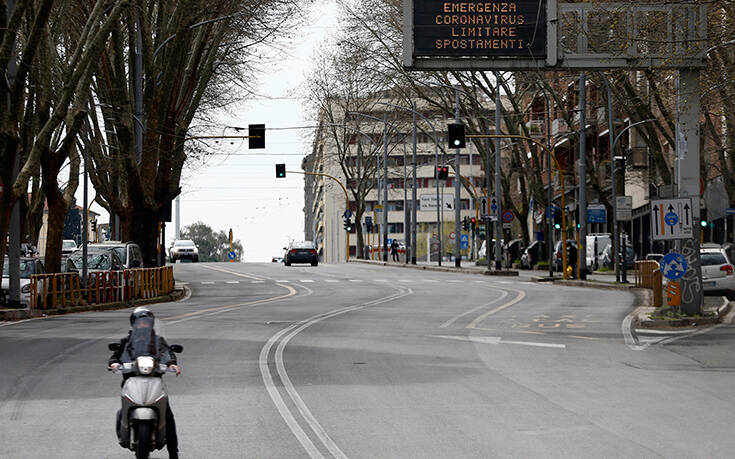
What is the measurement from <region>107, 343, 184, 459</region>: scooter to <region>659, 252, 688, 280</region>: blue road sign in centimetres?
1703

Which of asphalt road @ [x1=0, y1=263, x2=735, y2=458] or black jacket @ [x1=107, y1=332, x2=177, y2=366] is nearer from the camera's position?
black jacket @ [x1=107, y1=332, x2=177, y2=366]

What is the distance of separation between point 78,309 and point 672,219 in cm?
1459

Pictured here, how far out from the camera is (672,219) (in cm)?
2348

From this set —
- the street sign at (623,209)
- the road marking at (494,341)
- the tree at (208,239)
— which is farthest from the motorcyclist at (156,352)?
the tree at (208,239)

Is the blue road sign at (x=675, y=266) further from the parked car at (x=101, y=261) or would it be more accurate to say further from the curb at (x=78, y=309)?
the parked car at (x=101, y=261)

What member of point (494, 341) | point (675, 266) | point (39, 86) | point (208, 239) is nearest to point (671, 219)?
point (675, 266)

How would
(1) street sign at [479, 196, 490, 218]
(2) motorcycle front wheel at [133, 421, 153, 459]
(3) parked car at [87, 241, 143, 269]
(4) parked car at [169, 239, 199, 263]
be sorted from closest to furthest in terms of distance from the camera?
(2) motorcycle front wheel at [133, 421, 153, 459]
(3) parked car at [87, 241, 143, 269]
(1) street sign at [479, 196, 490, 218]
(4) parked car at [169, 239, 199, 263]

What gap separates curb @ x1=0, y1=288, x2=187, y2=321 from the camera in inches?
1008

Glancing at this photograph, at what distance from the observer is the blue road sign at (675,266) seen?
76.2 ft

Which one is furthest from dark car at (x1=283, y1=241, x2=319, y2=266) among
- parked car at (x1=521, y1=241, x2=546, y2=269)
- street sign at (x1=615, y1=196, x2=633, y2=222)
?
street sign at (x1=615, y1=196, x2=633, y2=222)

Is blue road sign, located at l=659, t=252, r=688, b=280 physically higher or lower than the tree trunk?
lower

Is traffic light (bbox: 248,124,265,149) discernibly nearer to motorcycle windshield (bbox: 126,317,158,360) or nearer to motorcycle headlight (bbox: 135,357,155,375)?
motorcycle windshield (bbox: 126,317,158,360)

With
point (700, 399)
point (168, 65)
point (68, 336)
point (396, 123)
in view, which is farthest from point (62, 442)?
point (396, 123)

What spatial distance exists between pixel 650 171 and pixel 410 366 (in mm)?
48227
